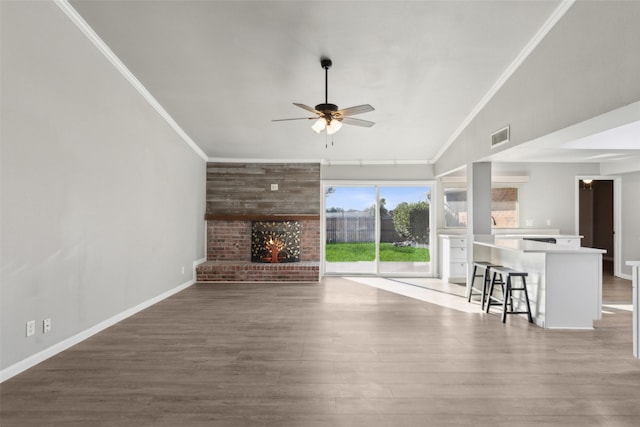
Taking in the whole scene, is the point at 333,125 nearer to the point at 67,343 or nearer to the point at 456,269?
the point at 67,343

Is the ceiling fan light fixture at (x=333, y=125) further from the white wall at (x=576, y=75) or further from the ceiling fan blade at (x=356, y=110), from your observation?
the white wall at (x=576, y=75)

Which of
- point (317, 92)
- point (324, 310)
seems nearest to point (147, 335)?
point (324, 310)

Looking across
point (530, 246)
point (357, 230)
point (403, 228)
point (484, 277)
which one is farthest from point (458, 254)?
point (530, 246)

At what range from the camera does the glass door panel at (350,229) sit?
729 centimetres

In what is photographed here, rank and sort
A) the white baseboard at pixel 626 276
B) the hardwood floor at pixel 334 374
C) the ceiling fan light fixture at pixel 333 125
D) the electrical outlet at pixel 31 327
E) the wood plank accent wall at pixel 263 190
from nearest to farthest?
the hardwood floor at pixel 334 374
the electrical outlet at pixel 31 327
the ceiling fan light fixture at pixel 333 125
the white baseboard at pixel 626 276
the wood plank accent wall at pixel 263 190

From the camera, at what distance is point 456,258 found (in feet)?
21.4

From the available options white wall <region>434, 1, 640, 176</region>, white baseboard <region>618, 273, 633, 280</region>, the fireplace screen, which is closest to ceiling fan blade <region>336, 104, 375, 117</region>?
white wall <region>434, 1, 640, 176</region>

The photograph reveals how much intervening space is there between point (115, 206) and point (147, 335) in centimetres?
153

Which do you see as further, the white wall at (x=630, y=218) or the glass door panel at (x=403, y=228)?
the glass door panel at (x=403, y=228)

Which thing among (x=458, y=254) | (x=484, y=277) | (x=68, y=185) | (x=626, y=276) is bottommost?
(x=626, y=276)

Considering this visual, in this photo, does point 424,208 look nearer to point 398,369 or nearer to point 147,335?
point 398,369

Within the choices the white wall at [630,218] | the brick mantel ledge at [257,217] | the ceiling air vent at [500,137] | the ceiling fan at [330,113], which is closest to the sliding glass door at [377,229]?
the brick mantel ledge at [257,217]

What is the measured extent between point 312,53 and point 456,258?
183 inches

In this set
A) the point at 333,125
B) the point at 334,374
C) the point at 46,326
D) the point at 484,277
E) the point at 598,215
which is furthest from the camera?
the point at 598,215
